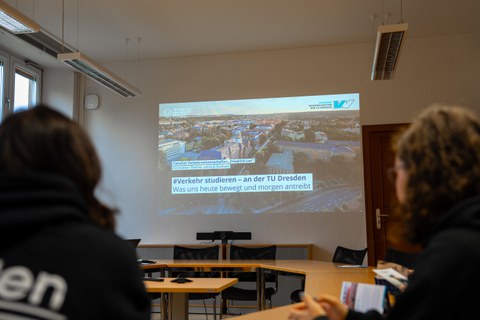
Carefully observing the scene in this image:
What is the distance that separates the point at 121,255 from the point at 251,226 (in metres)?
6.00

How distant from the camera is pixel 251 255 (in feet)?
19.2

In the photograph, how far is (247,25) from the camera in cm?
614

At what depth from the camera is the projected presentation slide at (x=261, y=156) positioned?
6.71 metres

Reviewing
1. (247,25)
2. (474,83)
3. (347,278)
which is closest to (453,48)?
(474,83)

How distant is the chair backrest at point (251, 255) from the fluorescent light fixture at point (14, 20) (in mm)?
3367

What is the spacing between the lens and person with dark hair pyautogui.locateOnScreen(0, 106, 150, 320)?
81 cm

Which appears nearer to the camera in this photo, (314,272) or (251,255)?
(314,272)

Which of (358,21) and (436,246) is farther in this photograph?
(358,21)

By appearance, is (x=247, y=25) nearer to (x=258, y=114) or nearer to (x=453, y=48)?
(x=258, y=114)

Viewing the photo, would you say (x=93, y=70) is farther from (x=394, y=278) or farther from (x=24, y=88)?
(x=394, y=278)

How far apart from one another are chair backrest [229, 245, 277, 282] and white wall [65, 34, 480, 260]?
3.01 ft

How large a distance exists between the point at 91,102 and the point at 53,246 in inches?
280

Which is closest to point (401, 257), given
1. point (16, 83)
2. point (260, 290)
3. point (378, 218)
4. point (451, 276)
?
point (260, 290)

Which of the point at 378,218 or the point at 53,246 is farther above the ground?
the point at 53,246
